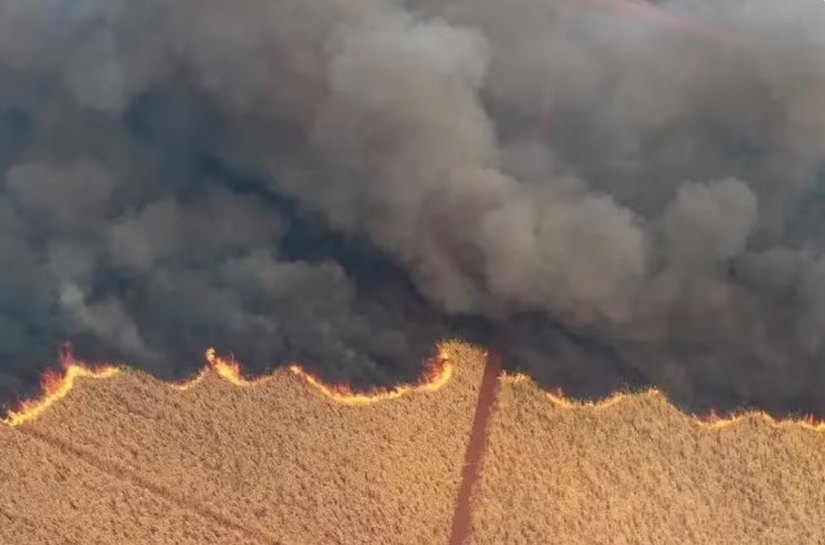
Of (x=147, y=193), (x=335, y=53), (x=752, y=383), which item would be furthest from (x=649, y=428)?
(x=147, y=193)

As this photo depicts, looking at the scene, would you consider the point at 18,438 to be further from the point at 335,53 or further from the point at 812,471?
the point at 812,471

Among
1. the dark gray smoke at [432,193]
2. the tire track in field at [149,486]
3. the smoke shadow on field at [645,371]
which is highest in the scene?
the dark gray smoke at [432,193]

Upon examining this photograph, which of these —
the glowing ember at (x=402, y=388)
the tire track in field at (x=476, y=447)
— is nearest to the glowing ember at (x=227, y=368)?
the glowing ember at (x=402, y=388)

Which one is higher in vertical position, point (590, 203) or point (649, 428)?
point (590, 203)

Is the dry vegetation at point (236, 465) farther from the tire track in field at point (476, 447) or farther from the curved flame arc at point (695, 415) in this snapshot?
the curved flame arc at point (695, 415)

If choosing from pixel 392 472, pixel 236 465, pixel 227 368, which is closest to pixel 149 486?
pixel 236 465

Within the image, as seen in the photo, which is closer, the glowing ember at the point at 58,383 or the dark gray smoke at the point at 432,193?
the dark gray smoke at the point at 432,193
